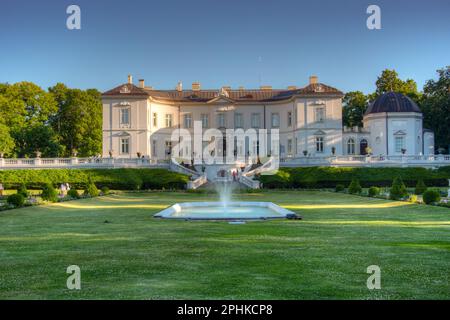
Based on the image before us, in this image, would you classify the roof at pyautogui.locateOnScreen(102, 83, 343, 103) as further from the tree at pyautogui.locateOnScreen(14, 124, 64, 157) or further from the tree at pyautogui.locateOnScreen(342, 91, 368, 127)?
the tree at pyautogui.locateOnScreen(342, 91, 368, 127)

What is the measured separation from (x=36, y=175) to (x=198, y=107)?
2221cm

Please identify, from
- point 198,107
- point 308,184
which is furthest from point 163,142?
point 308,184

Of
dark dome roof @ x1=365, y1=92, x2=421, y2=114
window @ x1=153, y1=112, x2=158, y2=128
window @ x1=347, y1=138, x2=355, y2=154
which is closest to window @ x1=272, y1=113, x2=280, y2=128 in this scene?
window @ x1=347, y1=138, x2=355, y2=154

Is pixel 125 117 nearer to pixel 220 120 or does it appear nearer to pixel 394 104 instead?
pixel 220 120

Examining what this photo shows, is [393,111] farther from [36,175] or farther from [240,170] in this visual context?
[36,175]

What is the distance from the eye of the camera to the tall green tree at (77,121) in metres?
66.0

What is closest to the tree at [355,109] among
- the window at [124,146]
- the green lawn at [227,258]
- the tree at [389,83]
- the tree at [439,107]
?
the tree at [389,83]

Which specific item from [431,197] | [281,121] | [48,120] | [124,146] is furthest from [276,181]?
[48,120]

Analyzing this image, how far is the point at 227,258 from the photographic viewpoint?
9875 millimetres

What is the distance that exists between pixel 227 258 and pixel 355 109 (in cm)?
6174

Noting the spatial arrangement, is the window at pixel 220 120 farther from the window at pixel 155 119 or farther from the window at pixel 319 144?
the window at pixel 319 144

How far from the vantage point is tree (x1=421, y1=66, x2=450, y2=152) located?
54625 millimetres

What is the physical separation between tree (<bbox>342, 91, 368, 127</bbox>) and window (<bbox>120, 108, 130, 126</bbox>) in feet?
94.6
